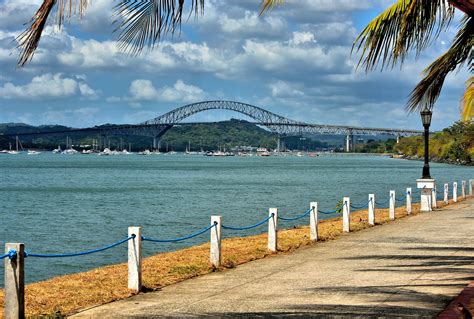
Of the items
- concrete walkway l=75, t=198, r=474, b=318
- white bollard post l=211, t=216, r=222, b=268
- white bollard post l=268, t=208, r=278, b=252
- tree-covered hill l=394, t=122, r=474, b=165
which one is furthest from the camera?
tree-covered hill l=394, t=122, r=474, b=165

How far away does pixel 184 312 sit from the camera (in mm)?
9227

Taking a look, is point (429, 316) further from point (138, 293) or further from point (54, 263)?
point (54, 263)

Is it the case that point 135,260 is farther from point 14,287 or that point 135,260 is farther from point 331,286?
point 14,287

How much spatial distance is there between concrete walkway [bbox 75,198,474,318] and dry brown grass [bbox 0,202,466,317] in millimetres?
413

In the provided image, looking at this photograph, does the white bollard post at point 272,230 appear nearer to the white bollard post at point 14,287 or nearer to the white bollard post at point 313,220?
the white bollard post at point 313,220

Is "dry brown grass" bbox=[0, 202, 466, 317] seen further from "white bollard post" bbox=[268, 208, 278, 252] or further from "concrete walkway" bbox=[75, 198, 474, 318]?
"concrete walkway" bbox=[75, 198, 474, 318]

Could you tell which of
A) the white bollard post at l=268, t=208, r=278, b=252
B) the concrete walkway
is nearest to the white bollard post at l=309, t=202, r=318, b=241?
the concrete walkway

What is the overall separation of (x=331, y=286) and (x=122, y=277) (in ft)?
13.7

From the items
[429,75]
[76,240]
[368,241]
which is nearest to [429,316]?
[429,75]

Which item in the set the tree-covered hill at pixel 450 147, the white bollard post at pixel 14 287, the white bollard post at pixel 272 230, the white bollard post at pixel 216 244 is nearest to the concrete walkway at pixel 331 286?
the white bollard post at pixel 216 244

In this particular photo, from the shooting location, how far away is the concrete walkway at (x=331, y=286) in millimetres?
9242

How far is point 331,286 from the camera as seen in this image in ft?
36.3

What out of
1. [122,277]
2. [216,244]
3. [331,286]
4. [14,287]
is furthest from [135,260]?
[14,287]

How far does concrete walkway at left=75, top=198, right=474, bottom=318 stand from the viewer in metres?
9.24
